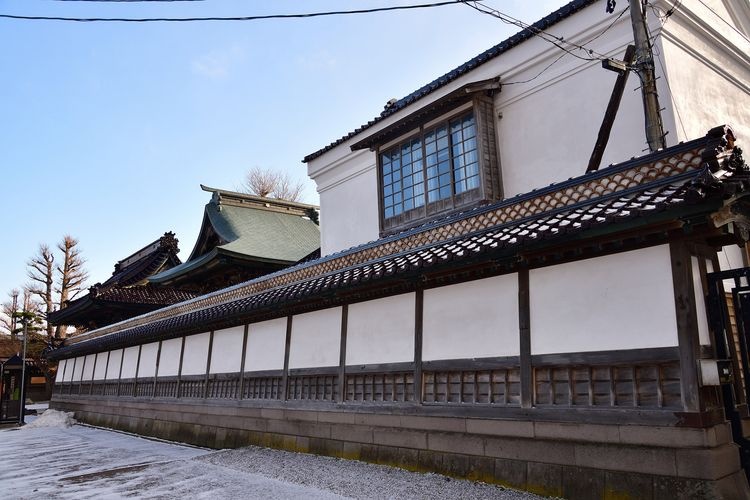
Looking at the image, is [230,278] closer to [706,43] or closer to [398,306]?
[398,306]

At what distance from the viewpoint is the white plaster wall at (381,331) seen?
9.77m

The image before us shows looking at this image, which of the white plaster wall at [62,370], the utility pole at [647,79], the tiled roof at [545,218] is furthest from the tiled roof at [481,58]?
the white plaster wall at [62,370]

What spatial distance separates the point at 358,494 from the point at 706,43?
41.5 feet

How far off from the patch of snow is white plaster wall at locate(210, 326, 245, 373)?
14665 millimetres

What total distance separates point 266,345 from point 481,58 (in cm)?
951

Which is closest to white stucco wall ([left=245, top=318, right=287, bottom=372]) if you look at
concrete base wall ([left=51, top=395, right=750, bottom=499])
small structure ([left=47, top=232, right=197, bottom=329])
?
concrete base wall ([left=51, top=395, right=750, bottom=499])

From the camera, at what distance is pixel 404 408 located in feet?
31.2

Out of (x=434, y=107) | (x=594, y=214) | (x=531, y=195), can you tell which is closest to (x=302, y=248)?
(x=434, y=107)

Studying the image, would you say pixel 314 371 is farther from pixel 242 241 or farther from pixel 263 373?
pixel 242 241

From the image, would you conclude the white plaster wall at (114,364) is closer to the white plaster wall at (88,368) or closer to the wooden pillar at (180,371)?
the white plaster wall at (88,368)

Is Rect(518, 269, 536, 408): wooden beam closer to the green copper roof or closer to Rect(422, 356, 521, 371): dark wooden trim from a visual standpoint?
Rect(422, 356, 521, 371): dark wooden trim

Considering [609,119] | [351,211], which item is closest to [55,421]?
[351,211]

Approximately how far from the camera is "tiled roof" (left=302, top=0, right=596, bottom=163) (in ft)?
40.2

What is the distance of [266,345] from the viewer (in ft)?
44.5
